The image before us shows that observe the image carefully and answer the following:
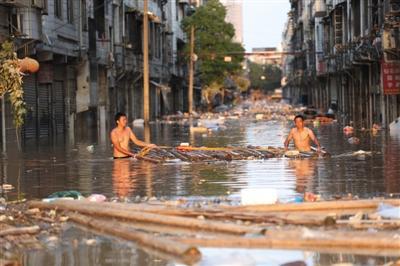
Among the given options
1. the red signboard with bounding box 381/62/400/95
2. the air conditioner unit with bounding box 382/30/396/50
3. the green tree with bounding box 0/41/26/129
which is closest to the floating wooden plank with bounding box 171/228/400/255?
the green tree with bounding box 0/41/26/129

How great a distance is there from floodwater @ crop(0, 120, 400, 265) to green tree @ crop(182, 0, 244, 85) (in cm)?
6643

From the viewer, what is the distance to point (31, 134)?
38219 millimetres

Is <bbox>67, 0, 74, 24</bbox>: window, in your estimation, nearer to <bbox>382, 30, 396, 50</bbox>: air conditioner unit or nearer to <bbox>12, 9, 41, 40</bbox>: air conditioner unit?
<bbox>12, 9, 41, 40</bbox>: air conditioner unit

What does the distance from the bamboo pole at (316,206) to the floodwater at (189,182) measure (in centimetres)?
168

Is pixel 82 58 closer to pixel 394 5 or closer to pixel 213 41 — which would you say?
pixel 394 5

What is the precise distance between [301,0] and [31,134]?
82.5m

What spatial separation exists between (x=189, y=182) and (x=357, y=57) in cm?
3638

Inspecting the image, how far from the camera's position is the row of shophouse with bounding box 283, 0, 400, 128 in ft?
131

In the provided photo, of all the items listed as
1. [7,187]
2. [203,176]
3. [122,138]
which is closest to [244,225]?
[7,187]

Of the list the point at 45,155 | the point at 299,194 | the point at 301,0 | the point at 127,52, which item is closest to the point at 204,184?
the point at 299,194

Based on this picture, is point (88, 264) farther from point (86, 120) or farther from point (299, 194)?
point (86, 120)

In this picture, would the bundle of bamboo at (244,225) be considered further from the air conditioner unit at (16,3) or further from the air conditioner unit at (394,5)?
the air conditioner unit at (394,5)

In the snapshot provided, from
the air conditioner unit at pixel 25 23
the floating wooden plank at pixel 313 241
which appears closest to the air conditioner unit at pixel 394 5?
the air conditioner unit at pixel 25 23

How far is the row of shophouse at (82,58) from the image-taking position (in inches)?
1339
